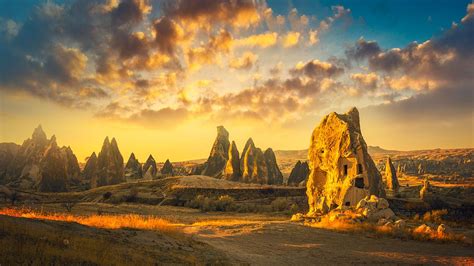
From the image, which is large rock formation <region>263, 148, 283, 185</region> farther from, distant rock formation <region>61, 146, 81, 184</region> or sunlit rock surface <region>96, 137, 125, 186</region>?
distant rock formation <region>61, 146, 81, 184</region>

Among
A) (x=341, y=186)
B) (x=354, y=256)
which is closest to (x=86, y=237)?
(x=354, y=256)

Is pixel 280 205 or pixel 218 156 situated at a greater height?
pixel 218 156

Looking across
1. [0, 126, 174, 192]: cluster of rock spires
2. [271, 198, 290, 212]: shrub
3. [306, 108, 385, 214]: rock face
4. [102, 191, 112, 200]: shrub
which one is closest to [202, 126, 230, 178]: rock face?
[0, 126, 174, 192]: cluster of rock spires

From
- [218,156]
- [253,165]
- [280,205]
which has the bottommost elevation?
[280,205]

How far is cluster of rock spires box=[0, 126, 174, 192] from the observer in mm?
64812

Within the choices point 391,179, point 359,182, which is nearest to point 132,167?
point 391,179

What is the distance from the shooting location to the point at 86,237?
8.77 metres

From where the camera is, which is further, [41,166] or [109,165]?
[109,165]

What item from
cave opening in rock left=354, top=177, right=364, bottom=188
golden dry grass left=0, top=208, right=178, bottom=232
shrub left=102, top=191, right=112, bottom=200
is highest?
cave opening in rock left=354, top=177, right=364, bottom=188

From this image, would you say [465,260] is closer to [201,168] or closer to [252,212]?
[252,212]

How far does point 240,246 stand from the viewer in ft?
42.0

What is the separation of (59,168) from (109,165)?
359 inches

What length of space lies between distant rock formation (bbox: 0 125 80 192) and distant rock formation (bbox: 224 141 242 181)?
31915 millimetres

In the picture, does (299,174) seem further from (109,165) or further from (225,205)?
(109,165)
